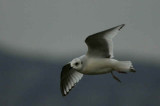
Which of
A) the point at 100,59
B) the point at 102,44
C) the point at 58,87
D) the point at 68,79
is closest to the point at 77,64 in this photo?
the point at 100,59

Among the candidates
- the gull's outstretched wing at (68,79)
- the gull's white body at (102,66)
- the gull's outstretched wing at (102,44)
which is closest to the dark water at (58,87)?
the gull's outstretched wing at (68,79)

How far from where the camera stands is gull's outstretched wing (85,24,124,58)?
10742 millimetres

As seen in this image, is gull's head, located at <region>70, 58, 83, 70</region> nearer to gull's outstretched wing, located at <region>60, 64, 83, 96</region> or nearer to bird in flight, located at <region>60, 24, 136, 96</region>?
bird in flight, located at <region>60, 24, 136, 96</region>

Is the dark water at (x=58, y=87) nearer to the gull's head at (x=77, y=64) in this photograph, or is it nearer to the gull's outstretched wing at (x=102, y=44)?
the gull's outstretched wing at (x=102, y=44)

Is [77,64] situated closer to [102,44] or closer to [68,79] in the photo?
[102,44]

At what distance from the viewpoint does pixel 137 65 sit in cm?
12938

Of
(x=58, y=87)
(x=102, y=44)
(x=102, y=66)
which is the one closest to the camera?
(x=102, y=66)

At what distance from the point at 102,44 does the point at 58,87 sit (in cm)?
10506

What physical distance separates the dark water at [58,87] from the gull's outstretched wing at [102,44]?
94920 mm

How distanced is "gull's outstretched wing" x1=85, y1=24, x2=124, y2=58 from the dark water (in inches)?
3737

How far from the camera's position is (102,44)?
429 inches

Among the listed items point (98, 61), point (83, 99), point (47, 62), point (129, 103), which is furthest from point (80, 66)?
point (47, 62)

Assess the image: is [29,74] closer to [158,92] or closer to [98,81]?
[98,81]

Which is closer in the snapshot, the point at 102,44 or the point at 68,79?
the point at 102,44
